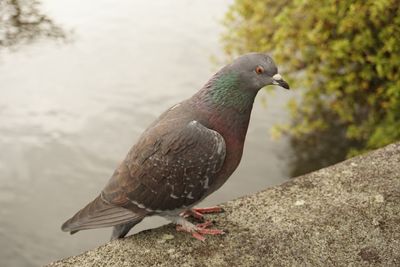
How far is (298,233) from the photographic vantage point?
2.79 metres

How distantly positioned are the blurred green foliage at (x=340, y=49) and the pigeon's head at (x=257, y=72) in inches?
72.1

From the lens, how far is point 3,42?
8398mm

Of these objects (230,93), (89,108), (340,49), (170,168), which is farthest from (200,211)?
(89,108)

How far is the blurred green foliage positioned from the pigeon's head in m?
1.83

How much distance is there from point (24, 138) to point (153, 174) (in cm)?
494

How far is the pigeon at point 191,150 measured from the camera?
2617mm

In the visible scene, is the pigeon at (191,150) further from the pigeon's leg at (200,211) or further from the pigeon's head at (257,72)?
the pigeon's leg at (200,211)

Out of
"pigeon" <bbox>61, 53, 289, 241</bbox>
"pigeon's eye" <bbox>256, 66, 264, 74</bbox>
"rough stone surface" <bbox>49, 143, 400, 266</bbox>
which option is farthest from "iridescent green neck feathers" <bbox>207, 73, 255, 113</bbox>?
"rough stone surface" <bbox>49, 143, 400, 266</bbox>

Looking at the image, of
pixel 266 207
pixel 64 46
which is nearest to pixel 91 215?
pixel 266 207

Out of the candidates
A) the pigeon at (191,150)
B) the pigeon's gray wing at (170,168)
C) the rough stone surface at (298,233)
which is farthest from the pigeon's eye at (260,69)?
the rough stone surface at (298,233)

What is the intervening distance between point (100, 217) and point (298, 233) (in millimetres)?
1234

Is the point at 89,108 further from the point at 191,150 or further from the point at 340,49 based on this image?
the point at 191,150

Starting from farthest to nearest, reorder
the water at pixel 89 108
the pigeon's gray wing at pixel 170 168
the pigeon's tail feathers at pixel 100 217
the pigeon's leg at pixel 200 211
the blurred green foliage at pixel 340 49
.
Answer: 1. the water at pixel 89 108
2. the blurred green foliage at pixel 340 49
3. the pigeon's leg at pixel 200 211
4. the pigeon's tail feathers at pixel 100 217
5. the pigeon's gray wing at pixel 170 168

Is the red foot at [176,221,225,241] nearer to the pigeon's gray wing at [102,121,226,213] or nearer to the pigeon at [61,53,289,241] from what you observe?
the pigeon at [61,53,289,241]
